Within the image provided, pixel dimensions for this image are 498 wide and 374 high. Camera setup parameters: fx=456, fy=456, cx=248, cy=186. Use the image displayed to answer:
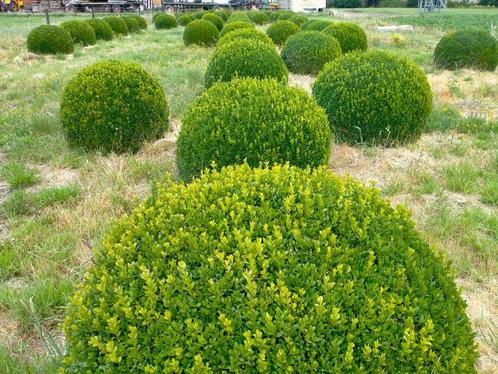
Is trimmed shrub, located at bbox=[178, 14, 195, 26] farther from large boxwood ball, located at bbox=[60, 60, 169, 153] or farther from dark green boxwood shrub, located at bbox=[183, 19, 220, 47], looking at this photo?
large boxwood ball, located at bbox=[60, 60, 169, 153]

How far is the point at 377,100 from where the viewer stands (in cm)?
580

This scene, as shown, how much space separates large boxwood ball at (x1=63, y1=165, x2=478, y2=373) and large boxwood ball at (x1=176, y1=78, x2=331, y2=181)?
6.49 ft

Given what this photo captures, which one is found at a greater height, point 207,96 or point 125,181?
point 207,96

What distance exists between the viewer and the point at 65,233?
3996 millimetres

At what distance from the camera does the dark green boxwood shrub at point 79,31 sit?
57.7ft

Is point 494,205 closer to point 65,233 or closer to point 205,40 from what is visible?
point 65,233

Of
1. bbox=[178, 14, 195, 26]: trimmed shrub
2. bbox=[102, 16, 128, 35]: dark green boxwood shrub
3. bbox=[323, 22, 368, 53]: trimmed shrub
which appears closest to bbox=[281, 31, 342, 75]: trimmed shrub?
bbox=[323, 22, 368, 53]: trimmed shrub

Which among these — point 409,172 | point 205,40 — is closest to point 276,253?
point 409,172

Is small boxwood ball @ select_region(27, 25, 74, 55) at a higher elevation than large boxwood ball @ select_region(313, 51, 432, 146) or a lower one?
higher

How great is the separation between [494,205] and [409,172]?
96 centimetres

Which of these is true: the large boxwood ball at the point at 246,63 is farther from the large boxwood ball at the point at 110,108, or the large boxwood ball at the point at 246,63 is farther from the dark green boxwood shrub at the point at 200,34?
the dark green boxwood shrub at the point at 200,34

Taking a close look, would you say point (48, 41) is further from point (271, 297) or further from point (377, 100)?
point (271, 297)

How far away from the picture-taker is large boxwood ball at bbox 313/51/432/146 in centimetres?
582

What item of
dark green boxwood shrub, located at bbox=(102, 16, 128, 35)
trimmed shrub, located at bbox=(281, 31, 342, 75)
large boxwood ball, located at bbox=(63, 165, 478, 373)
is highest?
dark green boxwood shrub, located at bbox=(102, 16, 128, 35)
